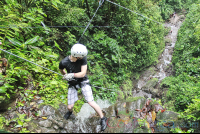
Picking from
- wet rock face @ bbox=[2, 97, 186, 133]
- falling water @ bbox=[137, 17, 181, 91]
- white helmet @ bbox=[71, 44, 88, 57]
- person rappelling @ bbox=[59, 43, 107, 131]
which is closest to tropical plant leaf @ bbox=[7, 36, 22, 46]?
person rappelling @ bbox=[59, 43, 107, 131]

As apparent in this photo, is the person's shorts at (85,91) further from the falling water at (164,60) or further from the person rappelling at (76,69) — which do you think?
the falling water at (164,60)

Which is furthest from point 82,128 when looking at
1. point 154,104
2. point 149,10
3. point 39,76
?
point 149,10

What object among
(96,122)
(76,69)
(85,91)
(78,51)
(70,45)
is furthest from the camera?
(70,45)

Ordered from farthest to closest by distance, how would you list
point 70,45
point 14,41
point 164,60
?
point 164,60 → point 70,45 → point 14,41

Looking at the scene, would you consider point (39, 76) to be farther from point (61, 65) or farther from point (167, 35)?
point (167, 35)

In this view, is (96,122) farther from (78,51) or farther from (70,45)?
(70,45)

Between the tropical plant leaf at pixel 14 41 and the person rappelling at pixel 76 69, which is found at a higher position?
the tropical plant leaf at pixel 14 41

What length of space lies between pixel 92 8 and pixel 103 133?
666cm

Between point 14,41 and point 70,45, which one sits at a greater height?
point 70,45

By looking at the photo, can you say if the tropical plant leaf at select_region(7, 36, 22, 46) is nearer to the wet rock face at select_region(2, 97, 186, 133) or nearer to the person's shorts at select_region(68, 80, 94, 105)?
the wet rock face at select_region(2, 97, 186, 133)

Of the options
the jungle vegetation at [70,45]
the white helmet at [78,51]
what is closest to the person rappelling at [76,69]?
the white helmet at [78,51]

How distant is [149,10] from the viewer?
38.4 feet

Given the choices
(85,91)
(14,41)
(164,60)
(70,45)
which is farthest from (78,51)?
(164,60)

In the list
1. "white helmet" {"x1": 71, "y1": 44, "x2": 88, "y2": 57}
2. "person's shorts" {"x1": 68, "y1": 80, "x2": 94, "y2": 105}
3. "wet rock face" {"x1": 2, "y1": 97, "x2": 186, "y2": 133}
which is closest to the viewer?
"white helmet" {"x1": 71, "y1": 44, "x2": 88, "y2": 57}
